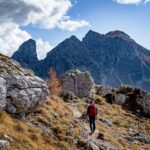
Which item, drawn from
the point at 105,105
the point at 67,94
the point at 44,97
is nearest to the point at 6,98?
the point at 44,97

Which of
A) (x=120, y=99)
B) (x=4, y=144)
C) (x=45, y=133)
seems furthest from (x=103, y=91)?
(x=4, y=144)

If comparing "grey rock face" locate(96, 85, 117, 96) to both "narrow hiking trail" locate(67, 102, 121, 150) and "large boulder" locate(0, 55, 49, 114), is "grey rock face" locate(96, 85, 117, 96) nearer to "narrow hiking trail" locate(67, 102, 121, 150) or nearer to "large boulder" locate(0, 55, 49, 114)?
"narrow hiking trail" locate(67, 102, 121, 150)

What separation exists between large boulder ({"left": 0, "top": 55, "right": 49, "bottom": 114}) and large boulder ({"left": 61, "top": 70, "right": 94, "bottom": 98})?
3544 cm

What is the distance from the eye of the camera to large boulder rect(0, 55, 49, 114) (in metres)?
29.9

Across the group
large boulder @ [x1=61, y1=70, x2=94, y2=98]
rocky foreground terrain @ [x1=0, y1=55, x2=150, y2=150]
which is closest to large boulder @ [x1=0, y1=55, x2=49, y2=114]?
rocky foreground terrain @ [x1=0, y1=55, x2=150, y2=150]

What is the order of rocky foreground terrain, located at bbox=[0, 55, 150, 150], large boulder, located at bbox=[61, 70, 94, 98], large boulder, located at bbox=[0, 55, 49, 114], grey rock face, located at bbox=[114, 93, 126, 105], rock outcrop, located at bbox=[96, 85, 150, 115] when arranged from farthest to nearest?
grey rock face, located at bbox=[114, 93, 126, 105] → large boulder, located at bbox=[61, 70, 94, 98] → rock outcrop, located at bbox=[96, 85, 150, 115] → large boulder, located at bbox=[0, 55, 49, 114] → rocky foreground terrain, located at bbox=[0, 55, 150, 150]

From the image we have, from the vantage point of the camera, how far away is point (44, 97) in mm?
32969

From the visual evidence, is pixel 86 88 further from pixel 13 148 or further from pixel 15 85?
pixel 13 148

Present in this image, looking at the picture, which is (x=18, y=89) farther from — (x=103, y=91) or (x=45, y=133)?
(x=103, y=91)

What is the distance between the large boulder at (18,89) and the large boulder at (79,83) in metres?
35.4

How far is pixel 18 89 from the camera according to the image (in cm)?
3075

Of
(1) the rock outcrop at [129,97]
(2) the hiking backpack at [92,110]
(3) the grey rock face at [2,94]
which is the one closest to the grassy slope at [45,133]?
(3) the grey rock face at [2,94]

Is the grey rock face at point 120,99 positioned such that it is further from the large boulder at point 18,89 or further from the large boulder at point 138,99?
the large boulder at point 18,89

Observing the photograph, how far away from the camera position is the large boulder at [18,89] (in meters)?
29.9
